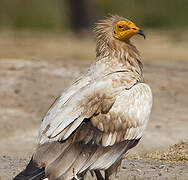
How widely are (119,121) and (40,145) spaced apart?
2.54 ft

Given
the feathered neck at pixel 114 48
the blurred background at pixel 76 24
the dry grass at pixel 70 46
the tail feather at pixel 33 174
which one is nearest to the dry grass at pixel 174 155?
the feathered neck at pixel 114 48

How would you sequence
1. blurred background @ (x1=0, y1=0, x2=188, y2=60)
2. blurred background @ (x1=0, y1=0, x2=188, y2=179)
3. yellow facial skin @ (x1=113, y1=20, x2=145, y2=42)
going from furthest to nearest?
blurred background @ (x1=0, y1=0, x2=188, y2=60)
blurred background @ (x1=0, y1=0, x2=188, y2=179)
yellow facial skin @ (x1=113, y1=20, x2=145, y2=42)

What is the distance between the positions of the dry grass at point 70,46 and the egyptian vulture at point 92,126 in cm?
921

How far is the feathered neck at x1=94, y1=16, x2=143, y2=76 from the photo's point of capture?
6680 millimetres

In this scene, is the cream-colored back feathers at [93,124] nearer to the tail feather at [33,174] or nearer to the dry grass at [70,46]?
the tail feather at [33,174]

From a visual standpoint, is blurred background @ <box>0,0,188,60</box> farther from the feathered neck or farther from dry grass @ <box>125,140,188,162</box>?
the feathered neck

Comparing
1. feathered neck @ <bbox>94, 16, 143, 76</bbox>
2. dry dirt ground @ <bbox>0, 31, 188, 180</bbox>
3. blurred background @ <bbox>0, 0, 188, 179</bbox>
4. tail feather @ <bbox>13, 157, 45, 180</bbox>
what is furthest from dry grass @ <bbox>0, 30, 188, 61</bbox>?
tail feather @ <bbox>13, 157, 45, 180</bbox>

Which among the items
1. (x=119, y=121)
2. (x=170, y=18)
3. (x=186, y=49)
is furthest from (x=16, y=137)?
(x=170, y=18)

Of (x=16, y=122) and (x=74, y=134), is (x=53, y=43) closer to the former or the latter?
(x=16, y=122)

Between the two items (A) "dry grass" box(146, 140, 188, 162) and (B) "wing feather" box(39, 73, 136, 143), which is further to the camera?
(A) "dry grass" box(146, 140, 188, 162)

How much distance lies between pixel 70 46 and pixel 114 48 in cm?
1245

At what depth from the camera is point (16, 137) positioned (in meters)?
9.22

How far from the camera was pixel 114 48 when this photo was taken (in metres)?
6.77

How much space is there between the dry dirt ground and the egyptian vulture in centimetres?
68
